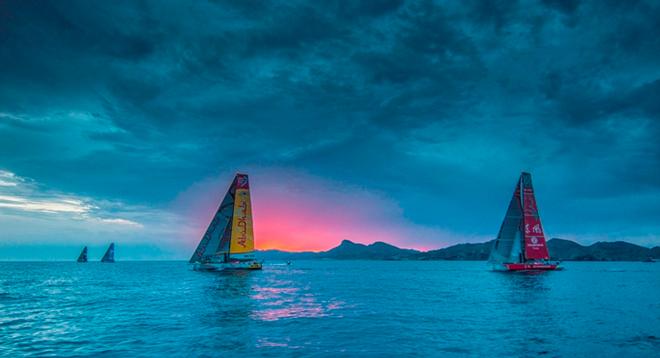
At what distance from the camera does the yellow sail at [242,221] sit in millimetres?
83812

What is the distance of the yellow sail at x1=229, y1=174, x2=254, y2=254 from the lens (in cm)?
8381

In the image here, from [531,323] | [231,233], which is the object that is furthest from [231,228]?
[531,323]

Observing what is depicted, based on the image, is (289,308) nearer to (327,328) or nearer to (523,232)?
(327,328)

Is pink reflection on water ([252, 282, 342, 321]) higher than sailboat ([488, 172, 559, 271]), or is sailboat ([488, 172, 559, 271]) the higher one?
sailboat ([488, 172, 559, 271])

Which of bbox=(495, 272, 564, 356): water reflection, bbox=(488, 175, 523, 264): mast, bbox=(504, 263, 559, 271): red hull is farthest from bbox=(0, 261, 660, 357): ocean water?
bbox=(488, 175, 523, 264): mast

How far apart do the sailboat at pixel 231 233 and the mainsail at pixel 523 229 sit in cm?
5192

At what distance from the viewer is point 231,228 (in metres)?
84.2

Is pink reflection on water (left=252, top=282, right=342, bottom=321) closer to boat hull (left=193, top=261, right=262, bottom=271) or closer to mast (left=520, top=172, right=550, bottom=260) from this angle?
boat hull (left=193, top=261, right=262, bottom=271)

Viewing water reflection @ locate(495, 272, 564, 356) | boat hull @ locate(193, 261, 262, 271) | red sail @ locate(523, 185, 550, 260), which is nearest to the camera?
A: water reflection @ locate(495, 272, 564, 356)

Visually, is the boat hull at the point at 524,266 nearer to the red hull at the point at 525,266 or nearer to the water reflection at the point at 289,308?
the red hull at the point at 525,266

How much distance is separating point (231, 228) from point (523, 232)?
59.1 metres

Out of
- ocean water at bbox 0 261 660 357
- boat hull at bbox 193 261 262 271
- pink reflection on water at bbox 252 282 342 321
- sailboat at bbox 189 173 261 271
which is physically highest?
sailboat at bbox 189 173 261 271

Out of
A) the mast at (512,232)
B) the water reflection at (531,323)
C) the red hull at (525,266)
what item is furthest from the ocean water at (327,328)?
the mast at (512,232)

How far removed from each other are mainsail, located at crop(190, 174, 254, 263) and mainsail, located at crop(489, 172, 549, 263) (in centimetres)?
5173
